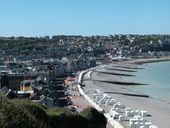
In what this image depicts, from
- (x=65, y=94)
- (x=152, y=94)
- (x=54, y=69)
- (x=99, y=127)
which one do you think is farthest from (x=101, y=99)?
(x=54, y=69)

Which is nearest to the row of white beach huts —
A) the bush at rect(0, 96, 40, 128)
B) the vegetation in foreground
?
the vegetation in foreground

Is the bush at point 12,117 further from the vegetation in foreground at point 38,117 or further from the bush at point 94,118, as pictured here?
the bush at point 94,118

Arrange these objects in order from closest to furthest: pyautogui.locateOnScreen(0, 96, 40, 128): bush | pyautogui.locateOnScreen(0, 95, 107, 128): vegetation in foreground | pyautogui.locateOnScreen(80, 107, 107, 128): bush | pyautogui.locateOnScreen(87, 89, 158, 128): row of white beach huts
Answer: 1. pyautogui.locateOnScreen(0, 96, 40, 128): bush
2. pyautogui.locateOnScreen(0, 95, 107, 128): vegetation in foreground
3. pyautogui.locateOnScreen(80, 107, 107, 128): bush
4. pyautogui.locateOnScreen(87, 89, 158, 128): row of white beach huts

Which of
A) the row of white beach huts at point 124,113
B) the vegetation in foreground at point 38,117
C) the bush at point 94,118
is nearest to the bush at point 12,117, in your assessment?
the vegetation in foreground at point 38,117

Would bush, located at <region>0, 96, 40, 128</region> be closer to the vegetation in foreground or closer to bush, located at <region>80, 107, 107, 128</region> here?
the vegetation in foreground

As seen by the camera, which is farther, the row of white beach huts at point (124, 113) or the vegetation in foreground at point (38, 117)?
the row of white beach huts at point (124, 113)

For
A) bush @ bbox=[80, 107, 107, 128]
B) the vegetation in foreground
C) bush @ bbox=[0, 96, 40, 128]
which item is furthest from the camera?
bush @ bbox=[80, 107, 107, 128]

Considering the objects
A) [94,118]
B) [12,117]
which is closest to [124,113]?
[94,118]

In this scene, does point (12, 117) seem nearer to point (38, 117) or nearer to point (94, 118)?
point (38, 117)
